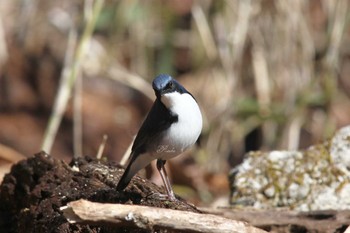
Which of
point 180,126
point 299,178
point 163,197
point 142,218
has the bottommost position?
point 142,218

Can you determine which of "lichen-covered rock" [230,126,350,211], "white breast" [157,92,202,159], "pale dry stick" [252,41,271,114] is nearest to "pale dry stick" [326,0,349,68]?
"pale dry stick" [252,41,271,114]

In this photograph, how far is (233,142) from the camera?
8656 mm

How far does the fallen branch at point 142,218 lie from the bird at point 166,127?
0.62m

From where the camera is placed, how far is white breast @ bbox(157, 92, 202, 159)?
422 cm

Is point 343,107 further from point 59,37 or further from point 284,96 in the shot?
point 59,37

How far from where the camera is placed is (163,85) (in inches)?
166

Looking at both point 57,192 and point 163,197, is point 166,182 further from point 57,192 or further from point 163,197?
point 57,192

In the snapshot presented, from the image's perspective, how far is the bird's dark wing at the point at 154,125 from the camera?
14.0 ft

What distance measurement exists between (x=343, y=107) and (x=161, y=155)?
5975 mm

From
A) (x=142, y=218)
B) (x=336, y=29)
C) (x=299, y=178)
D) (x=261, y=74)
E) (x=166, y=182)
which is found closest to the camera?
(x=142, y=218)

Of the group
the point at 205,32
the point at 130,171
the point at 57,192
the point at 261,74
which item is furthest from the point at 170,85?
the point at 261,74

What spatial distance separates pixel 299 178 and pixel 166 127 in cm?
128

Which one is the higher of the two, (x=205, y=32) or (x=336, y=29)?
(x=205, y=32)

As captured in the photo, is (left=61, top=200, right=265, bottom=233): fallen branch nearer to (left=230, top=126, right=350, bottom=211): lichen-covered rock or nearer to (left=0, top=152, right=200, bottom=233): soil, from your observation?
(left=0, top=152, right=200, bottom=233): soil
